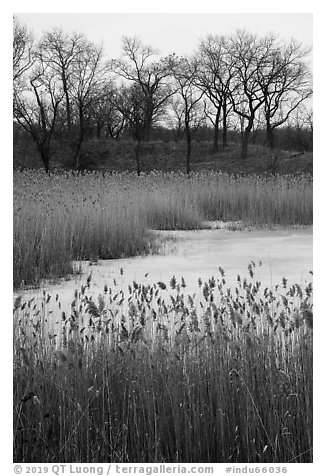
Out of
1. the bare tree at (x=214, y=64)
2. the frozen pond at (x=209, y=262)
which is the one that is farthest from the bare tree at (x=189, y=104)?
the frozen pond at (x=209, y=262)

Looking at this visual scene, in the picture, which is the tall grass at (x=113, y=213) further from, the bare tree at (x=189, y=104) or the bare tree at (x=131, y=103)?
the bare tree at (x=189, y=104)

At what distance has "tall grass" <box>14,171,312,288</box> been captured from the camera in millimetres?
5840

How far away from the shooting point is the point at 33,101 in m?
7.56

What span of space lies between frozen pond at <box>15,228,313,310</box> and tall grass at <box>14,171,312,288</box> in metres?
0.35

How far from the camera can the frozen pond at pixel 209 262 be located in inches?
188

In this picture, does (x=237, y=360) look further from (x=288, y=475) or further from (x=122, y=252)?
(x=122, y=252)

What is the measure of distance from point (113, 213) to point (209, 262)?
2075 millimetres

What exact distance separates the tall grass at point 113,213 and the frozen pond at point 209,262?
1.13ft

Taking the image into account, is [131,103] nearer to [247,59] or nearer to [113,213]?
[247,59]

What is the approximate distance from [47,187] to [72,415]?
24.5 feet

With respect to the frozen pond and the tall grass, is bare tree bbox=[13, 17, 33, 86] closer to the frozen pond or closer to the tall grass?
the tall grass

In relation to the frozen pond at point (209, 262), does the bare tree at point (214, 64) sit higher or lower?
higher

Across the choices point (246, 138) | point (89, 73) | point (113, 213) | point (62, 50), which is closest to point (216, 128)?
point (246, 138)
